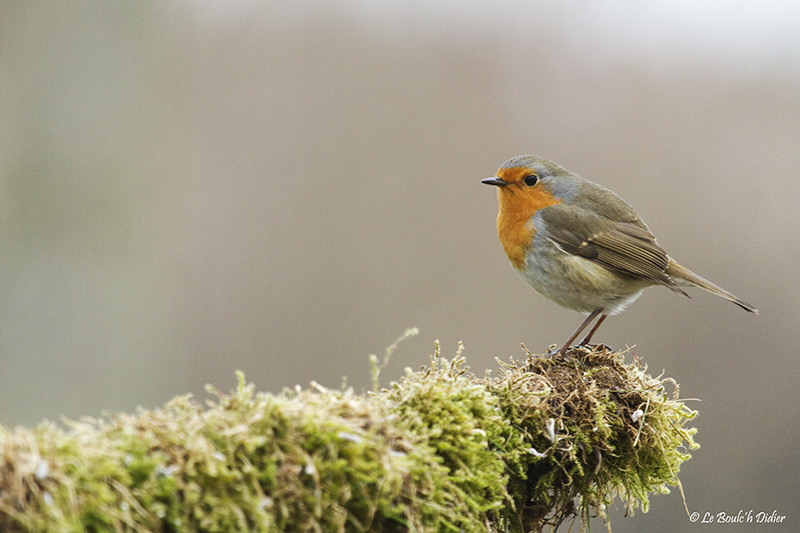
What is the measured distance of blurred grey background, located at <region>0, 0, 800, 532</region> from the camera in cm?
822

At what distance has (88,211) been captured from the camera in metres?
8.43

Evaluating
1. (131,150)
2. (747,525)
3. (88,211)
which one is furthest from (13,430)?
(747,525)

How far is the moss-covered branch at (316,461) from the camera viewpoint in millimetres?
1239

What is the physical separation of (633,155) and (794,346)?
3501 millimetres

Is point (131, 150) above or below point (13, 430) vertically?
above

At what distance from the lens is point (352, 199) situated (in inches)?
419

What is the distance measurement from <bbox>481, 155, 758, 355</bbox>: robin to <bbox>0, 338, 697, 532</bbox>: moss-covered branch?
64.4 inches

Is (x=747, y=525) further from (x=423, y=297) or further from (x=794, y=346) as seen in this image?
(x=423, y=297)

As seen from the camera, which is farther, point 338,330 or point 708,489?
point 338,330

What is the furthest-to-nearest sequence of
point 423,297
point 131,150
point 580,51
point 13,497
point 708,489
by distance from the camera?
point 580,51, point 423,297, point 131,150, point 708,489, point 13,497
